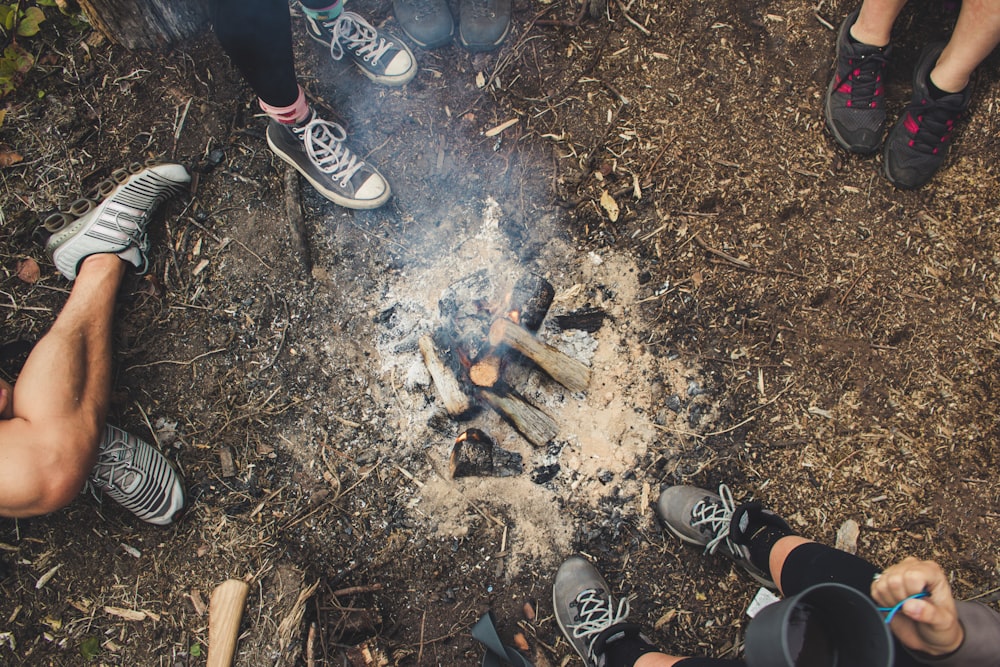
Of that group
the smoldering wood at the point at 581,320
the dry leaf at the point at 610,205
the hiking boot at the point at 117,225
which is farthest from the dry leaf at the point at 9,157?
the dry leaf at the point at 610,205

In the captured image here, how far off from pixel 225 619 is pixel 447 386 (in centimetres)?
153

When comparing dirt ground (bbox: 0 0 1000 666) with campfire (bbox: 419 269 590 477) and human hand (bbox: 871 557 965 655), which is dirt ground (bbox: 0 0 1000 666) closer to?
campfire (bbox: 419 269 590 477)

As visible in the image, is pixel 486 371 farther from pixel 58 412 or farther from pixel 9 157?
pixel 9 157

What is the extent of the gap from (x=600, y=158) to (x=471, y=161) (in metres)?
0.76

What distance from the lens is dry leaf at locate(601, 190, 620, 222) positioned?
3.01 metres

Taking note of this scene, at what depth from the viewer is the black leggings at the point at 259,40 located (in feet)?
6.33

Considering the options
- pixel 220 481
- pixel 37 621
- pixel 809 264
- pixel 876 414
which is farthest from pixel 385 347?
pixel 876 414

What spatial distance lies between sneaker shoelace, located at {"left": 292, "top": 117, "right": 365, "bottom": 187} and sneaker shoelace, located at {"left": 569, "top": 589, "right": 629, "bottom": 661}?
8.02 ft

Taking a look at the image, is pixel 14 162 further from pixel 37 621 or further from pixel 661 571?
pixel 661 571

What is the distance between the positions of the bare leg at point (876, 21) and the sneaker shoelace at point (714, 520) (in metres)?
2.72

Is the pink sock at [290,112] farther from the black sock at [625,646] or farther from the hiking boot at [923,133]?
the hiking boot at [923,133]

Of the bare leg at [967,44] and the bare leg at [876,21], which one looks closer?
the bare leg at [967,44]

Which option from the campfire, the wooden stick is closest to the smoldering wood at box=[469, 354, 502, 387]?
the campfire

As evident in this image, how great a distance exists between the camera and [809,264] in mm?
2957
